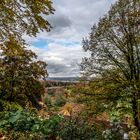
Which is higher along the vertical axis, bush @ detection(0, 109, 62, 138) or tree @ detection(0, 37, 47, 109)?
tree @ detection(0, 37, 47, 109)

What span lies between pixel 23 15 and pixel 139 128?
1264 cm

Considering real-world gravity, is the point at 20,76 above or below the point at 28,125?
above

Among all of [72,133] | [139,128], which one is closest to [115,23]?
[139,128]

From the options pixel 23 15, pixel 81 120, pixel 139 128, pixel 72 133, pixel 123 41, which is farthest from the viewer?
pixel 123 41

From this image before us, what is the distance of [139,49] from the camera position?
77.5ft

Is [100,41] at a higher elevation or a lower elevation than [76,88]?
higher

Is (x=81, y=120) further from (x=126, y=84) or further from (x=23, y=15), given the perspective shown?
(x=126, y=84)

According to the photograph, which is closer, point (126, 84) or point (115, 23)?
point (126, 84)

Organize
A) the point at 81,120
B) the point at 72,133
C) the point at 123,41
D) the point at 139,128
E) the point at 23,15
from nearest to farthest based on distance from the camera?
1. the point at 23,15
2. the point at 72,133
3. the point at 81,120
4. the point at 139,128
5. the point at 123,41

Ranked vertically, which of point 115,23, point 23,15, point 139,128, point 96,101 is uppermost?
point 115,23

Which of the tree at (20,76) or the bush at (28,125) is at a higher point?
the tree at (20,76)

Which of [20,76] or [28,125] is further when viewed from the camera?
[20,76]

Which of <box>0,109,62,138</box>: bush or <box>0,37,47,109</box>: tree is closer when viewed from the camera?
<box>0,109,62,138</box>: bush

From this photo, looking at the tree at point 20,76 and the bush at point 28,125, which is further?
the tree at point 20,76
